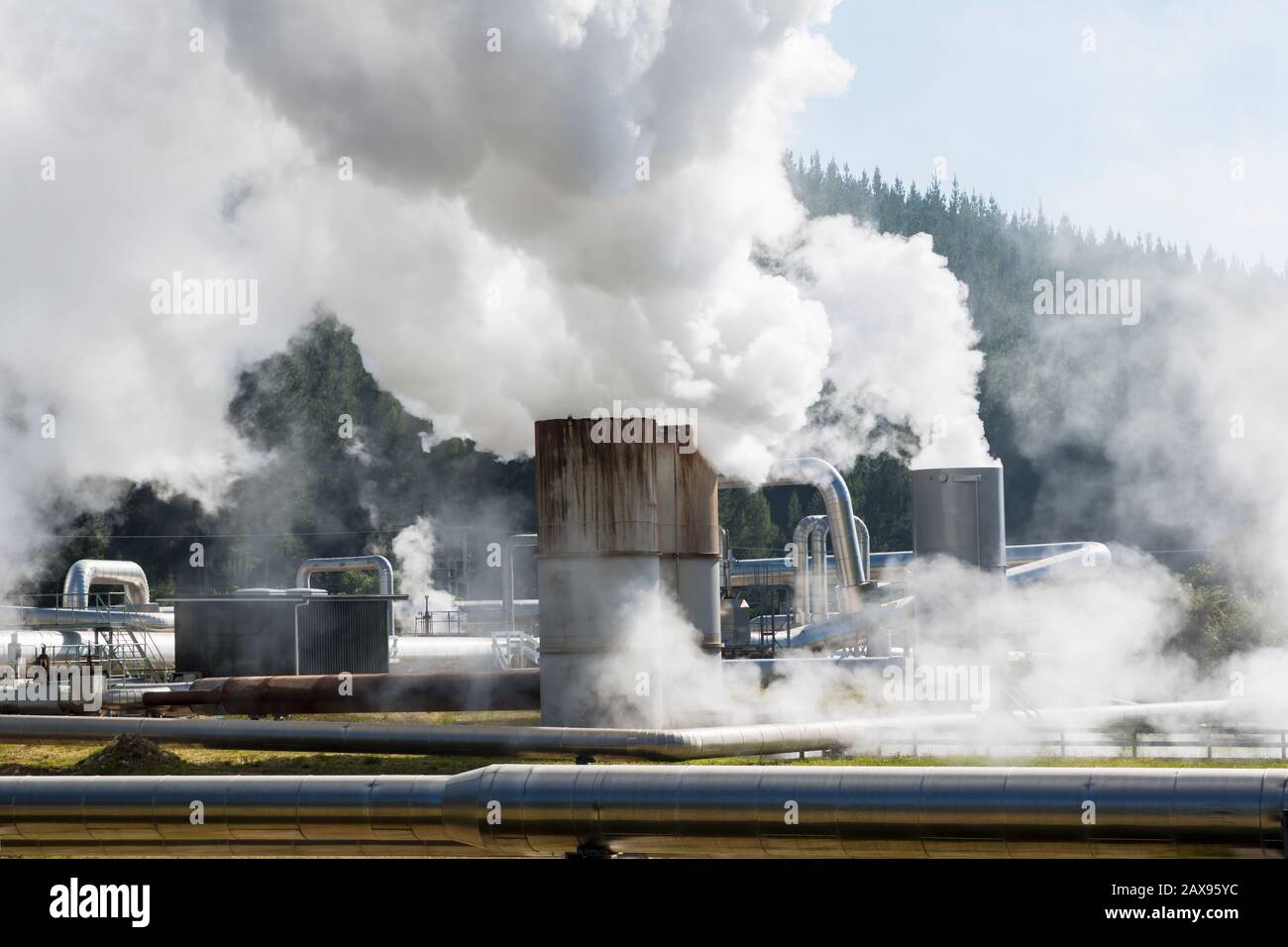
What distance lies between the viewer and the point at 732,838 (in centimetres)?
1506

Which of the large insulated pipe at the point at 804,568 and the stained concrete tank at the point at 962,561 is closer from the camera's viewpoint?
the stained concrete tank at the point at 962,561

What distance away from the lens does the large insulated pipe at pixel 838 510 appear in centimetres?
4650

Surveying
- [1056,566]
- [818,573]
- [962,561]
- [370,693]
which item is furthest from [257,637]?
[818,573]

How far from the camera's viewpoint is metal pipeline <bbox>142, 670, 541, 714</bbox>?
111 ft

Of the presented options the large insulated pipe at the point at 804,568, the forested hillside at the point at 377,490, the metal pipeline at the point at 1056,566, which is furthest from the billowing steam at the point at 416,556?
the metal pipeline at the point at 1056,566

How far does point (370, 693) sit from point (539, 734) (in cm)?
877

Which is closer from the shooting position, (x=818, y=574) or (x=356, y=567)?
(x=818, y=574)

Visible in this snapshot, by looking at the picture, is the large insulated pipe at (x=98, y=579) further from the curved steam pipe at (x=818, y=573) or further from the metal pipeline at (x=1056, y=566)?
the metal pipeline at (x=1056, y=566)

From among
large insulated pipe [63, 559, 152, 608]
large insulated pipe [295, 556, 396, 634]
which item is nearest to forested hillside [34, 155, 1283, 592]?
large insulated pipe [295, 556, 396, 634]

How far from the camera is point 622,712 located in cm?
2906

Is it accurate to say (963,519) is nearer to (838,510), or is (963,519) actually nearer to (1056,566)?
(838,510)

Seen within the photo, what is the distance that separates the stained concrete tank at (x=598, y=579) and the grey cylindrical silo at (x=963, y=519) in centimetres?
628

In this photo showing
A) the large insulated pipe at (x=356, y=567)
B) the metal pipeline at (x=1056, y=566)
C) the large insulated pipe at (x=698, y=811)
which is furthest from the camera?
the large insulated pipe at (x=356, y=567)
